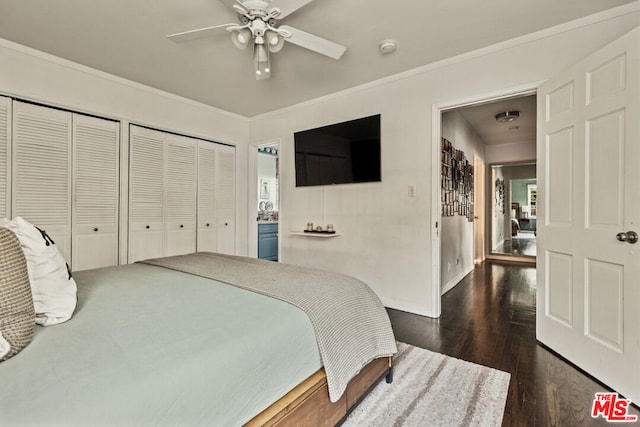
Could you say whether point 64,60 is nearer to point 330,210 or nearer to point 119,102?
point 119,102

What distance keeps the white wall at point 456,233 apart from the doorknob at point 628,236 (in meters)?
1.89

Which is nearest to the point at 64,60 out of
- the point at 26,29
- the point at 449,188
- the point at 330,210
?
the point at 26,29

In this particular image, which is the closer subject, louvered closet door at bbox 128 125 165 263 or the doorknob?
the doorknob

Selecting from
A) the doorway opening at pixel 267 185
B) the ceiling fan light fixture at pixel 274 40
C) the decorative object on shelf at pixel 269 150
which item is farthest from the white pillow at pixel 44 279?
the decorative object on shelf at pixel 269 150

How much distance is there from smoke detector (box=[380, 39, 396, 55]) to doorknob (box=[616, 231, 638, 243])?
2.08 m

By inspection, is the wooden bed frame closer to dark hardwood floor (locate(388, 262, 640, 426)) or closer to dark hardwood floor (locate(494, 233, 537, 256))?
dark hardwood floor (locate(388, 262, 640, 426))

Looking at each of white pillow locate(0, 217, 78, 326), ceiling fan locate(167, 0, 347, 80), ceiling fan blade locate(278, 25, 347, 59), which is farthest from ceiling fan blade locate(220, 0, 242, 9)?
white pillow locate(0, 217, 78, 326)

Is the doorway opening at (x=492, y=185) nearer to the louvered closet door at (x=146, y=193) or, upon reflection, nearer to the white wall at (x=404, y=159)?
the white wall at (x=404, y=159)

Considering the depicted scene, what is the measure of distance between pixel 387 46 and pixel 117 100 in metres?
2.86

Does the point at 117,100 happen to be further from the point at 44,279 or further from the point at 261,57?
the point at 44,279

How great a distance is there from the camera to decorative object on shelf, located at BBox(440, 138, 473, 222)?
12.3 ft

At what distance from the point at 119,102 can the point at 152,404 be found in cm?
350

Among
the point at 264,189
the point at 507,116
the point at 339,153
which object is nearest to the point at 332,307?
the point at 339,153

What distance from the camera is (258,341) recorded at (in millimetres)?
1021
